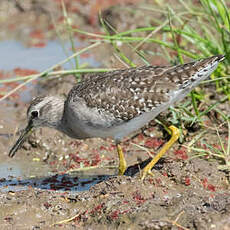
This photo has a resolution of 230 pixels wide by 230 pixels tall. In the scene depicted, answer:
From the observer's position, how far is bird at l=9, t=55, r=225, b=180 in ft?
24.0

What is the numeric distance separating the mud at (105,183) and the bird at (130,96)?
1.49 ft

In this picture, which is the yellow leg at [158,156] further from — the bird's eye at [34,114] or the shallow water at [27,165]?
the bird's eye at [34,114]

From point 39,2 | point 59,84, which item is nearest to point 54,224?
point 59,84

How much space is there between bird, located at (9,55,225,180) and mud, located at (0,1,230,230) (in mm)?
453

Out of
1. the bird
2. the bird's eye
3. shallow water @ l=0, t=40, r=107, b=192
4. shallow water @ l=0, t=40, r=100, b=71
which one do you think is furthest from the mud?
shallow water @ l=0, t=40, r=100, b=71

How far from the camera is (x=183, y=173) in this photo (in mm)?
7113

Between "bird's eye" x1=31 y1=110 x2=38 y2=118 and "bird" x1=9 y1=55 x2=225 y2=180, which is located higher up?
"bird" x1=9 y1=55 x2=225 y2=180

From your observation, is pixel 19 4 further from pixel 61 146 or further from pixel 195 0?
pixel 61 146

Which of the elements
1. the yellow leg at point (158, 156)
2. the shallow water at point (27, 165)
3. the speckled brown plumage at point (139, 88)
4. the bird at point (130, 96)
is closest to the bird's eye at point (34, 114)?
the bird at point (130, 96)

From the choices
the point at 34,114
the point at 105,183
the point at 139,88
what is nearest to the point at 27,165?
the point at 34,114

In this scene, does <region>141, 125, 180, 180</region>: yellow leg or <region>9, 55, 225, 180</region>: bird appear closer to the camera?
<region>141, 125, 180, 180</region>: yellow leg

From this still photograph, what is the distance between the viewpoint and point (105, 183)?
22.9ft

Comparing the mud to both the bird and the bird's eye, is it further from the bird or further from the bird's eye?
the bird's eye

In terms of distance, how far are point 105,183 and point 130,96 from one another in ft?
4.20
